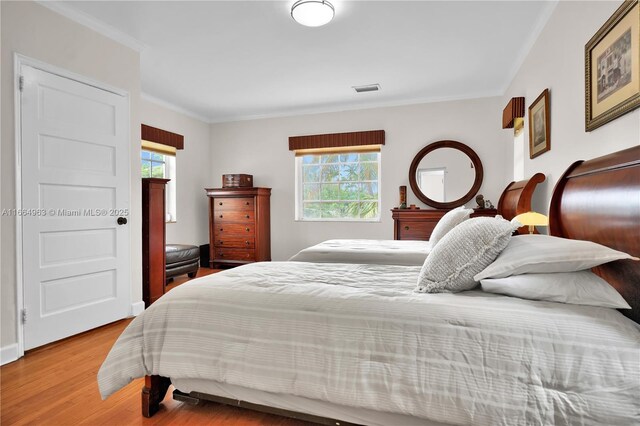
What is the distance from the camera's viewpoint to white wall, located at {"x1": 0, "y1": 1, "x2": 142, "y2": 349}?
2336 mm

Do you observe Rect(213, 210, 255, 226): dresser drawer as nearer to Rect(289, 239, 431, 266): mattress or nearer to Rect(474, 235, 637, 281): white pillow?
Rect(289, 239, 431, 266): mattress

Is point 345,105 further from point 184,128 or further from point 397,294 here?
point 397,294

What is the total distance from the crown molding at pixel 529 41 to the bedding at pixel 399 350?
A: 248cm

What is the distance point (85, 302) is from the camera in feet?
9.39

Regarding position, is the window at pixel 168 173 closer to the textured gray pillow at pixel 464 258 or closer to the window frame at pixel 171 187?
the window frame at pixel 171 187

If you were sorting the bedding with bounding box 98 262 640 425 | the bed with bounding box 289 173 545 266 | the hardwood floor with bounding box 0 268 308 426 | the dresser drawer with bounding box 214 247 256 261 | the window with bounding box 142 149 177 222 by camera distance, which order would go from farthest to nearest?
1. the dresser drawer with bounding box 214 247 256 261
2. the window with bounding box 142 149 177 222
3. the bed with bounding box 289 173 545 266
4. the hardwood floor with bounding box 0 268 308 426
5. the bedding with bounding box 98 262 640 425

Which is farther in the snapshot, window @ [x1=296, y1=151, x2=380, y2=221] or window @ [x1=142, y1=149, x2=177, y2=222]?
window @ [x1=296, y1=151, x2=380, y2=221]

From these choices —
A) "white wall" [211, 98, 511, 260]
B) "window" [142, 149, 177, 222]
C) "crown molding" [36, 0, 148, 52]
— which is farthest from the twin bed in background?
"window" [142, 149, 177, 222]

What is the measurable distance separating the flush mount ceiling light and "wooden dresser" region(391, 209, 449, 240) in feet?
8.86

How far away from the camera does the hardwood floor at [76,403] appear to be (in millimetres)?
1652

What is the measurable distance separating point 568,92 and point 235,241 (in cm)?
464

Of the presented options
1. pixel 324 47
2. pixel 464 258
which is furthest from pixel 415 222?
pixel 464 258

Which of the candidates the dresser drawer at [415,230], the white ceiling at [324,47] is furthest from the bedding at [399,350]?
the dresser drawer at [415,230]

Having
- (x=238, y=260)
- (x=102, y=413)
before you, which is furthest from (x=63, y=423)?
(x=238, y=260)
